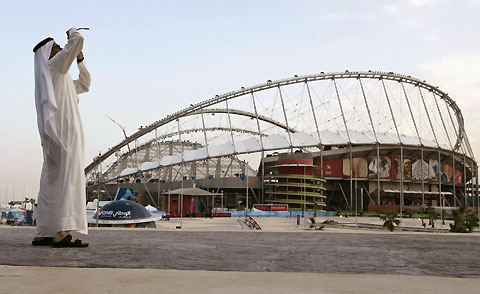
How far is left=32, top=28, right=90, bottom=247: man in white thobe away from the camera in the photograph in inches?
447

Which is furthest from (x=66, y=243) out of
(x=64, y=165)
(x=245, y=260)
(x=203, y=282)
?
(x=203, y=282)

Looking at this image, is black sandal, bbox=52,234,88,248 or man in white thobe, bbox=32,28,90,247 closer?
black sandal, bbox=52,234,88,248

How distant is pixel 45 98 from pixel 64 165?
1.60 meters

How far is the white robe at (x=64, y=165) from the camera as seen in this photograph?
11.4 metres

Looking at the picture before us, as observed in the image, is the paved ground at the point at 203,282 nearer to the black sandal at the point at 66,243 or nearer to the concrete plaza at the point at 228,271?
the concrete plaza at the point at 228,271

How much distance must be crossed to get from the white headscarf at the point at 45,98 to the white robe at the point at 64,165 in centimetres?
17

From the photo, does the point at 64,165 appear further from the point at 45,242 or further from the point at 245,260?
the point at 245,260

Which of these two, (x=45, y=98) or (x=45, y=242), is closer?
(x=45, y=98)

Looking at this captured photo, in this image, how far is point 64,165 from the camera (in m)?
11.6

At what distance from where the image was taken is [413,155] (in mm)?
123500

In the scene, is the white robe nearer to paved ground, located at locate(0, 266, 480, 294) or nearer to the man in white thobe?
the man in white thobe

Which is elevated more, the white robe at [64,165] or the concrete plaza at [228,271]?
the white robe at [64,165]

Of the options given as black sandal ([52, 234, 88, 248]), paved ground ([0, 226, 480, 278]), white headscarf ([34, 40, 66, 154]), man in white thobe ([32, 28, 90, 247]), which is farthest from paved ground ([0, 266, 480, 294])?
white headscarf ([34, 40, 66, 154])

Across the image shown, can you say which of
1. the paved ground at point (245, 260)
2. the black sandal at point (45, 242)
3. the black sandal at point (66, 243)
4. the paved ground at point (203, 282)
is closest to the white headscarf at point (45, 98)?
the black sandal at point (66, 243)
